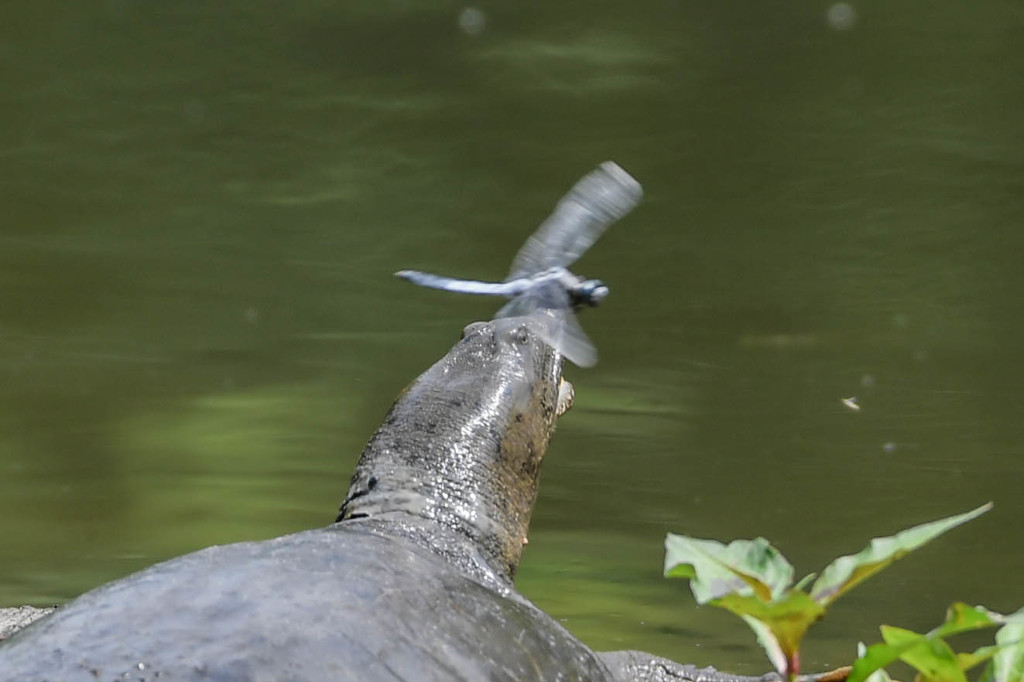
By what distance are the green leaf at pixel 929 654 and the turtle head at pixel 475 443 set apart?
67.4 inches

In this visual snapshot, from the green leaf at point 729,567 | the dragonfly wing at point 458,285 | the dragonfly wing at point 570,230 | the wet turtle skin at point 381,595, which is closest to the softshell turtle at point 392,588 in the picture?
the wet turtle skin at point 381,595

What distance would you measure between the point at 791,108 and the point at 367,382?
307 cm

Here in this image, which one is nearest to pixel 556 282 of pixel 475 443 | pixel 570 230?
pixel 570 230

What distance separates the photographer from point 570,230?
320cm

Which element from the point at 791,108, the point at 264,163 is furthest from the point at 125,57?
the point at 791,108

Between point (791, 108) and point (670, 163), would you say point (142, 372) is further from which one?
point (791, 108)

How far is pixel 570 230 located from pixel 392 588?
1.60 metres

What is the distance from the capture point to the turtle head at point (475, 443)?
2555 millimetres

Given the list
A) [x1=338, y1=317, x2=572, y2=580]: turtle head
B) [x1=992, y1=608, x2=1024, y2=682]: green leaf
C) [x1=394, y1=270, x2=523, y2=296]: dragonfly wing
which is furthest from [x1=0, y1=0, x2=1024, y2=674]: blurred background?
[x1=992, y1=608, x2=1024, y2=682]: green leaf

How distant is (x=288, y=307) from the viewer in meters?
5.85

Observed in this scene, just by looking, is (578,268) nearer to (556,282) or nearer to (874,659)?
(556,282)

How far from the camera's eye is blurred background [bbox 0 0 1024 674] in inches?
162

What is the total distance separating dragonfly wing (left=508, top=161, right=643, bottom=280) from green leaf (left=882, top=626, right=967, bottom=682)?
2.25 metres

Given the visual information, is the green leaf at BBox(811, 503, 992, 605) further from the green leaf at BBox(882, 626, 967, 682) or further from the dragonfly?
the dragonfly
